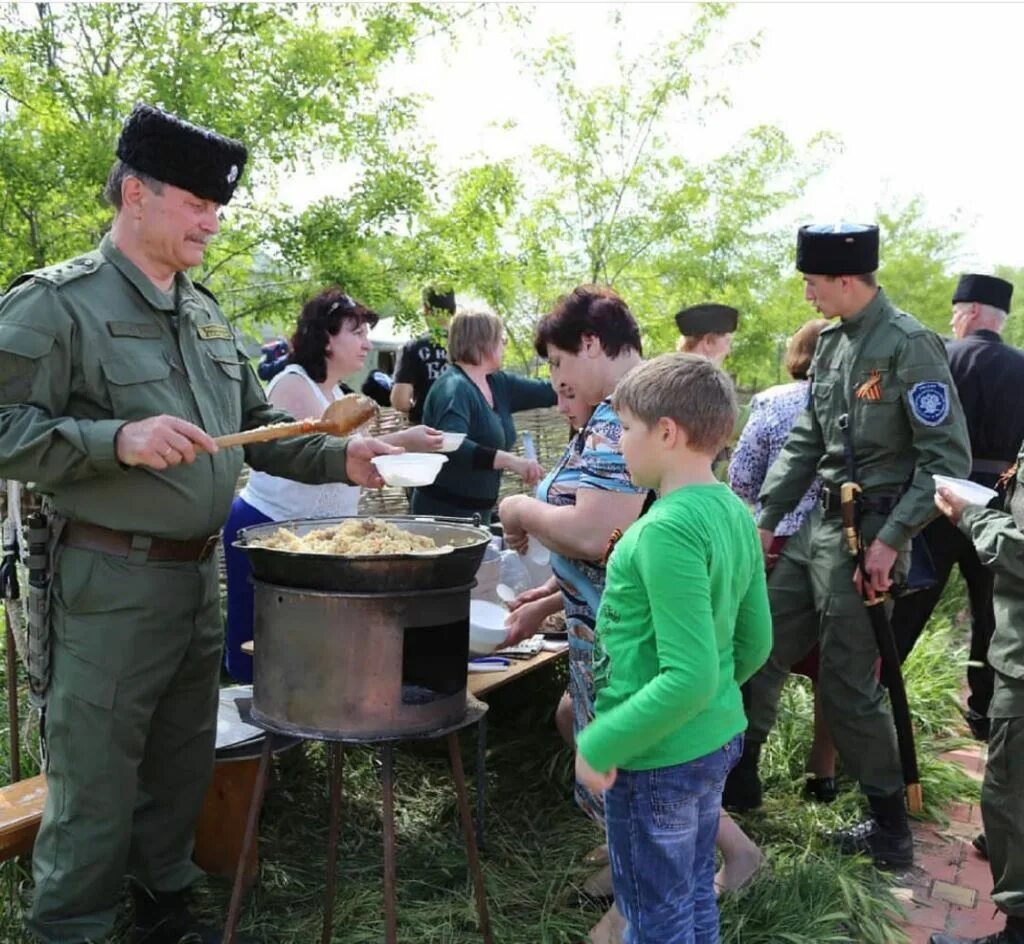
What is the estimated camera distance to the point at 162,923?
2.83m

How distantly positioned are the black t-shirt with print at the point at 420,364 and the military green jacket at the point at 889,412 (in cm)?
285

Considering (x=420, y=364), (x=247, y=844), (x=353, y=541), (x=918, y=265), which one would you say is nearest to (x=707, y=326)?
(x=420, y=364)

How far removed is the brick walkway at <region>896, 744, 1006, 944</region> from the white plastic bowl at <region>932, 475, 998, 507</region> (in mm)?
1459

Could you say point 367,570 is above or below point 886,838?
above

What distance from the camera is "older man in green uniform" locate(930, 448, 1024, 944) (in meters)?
2.68

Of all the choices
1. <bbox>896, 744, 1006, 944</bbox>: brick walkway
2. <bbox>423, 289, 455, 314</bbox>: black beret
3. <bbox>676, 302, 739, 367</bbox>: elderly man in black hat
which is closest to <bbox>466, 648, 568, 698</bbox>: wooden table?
<bbox>896, 744, 1006, 944</bbox>: brick walkway

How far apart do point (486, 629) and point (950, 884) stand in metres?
1.97

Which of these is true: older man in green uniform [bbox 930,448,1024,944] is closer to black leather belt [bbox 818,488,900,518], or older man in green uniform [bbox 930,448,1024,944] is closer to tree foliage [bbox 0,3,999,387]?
black leather belt [bbox 818,488,900,518]

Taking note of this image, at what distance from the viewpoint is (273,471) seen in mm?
3176

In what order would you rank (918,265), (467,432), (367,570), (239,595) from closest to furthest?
(367,570) → (239,595) → (467,432) → (918,265)

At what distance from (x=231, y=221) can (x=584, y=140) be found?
13.0ft

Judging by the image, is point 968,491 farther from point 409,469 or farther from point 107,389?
point 107,389

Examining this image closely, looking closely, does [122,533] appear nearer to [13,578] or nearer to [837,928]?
[13,578]

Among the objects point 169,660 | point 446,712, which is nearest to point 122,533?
point 169,660
